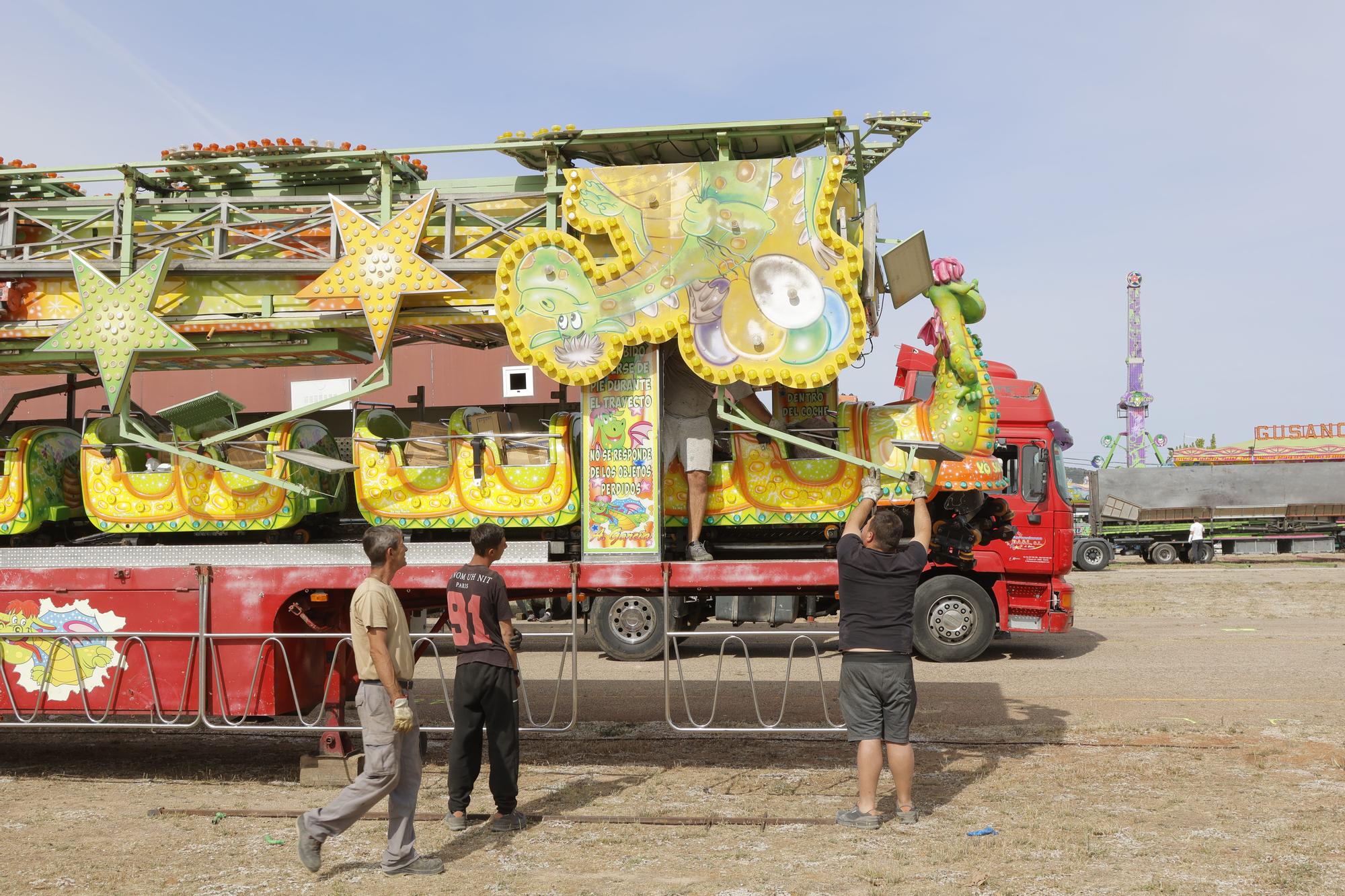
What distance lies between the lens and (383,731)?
20.2 feet

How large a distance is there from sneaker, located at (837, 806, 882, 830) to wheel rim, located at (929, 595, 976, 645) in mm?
7865

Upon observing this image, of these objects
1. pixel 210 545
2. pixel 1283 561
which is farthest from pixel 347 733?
pixel 1283 561

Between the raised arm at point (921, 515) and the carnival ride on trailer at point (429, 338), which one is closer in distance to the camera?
the raised arm at point (921, 515)

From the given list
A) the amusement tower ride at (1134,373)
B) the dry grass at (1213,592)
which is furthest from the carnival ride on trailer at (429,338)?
the amusement tower ride at (1134,373)

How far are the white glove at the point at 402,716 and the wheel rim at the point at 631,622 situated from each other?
8.45m

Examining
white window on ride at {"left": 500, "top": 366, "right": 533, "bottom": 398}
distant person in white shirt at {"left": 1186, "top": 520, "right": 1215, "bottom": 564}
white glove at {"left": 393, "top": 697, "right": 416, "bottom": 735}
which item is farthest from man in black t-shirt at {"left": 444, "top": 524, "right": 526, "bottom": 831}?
distant person in white shirt at {"left": 1186, "top": 520, "right": 1215, "bottom": 564}

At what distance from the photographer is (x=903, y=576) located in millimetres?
6930

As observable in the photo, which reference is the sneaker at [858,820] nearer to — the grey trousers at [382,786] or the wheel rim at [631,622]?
the grey trousers at [382,786]

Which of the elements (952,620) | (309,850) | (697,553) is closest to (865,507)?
(697,553)

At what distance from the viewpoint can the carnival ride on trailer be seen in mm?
7961

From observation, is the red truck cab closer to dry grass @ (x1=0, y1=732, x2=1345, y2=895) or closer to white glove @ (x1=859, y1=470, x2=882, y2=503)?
dry grass @ (x1=0, y1=732, x2=1345, y2=895)

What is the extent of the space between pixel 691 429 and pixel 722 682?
5485 millimetres

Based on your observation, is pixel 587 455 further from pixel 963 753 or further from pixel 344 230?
pixel 963 753

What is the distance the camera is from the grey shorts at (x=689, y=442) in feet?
26.9
